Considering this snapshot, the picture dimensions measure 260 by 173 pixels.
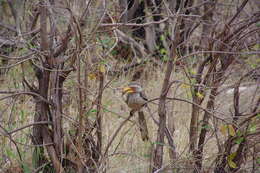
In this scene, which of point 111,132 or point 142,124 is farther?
point 111,132

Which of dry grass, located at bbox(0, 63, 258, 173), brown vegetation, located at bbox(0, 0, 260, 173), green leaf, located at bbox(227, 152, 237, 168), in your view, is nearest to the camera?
brown vegetation, located at bbox(0, 0, 260, 173)

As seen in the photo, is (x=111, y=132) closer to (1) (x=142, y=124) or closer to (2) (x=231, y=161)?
(1) (x=142, y=124)

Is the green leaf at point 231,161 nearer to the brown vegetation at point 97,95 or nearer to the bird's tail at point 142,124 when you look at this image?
the brown vegetation at point 97,95

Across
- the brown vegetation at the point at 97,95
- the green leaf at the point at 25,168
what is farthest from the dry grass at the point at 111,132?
the green leaf at the point at 25,168

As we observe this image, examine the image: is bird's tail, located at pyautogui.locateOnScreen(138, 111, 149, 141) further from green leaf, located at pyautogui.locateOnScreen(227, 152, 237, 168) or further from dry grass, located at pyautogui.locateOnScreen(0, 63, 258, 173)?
green leaf, located at pyautogui.locateOnScreen(227, 152, 237, 168)

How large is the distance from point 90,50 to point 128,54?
523 centimetres

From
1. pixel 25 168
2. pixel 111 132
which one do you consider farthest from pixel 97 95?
pixel 111 132

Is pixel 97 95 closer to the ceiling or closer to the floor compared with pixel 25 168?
closer to the ceiling

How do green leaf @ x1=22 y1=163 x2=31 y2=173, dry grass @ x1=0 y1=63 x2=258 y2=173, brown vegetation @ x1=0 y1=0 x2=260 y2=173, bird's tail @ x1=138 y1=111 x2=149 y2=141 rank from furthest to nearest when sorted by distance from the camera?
bird's tail @ x1=138 y1=111 x2=149 y2=141, green leaf @ x1=22 y1=163 x2=31 y2=173, dry grass @ x1=0 y1=63 x2=258 y2=173, brown vegetation @ x1=0 y1=0 x2=260 y2=173

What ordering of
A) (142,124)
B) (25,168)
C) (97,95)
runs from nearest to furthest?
(97,95)
(25,168)
(142,124)

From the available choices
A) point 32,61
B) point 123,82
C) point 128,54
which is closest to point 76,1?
point 32,61

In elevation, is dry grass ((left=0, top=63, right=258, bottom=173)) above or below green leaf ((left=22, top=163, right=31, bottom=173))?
above

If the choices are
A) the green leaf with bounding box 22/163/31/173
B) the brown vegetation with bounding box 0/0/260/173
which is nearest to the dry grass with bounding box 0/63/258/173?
the brown vegetation with bounding box 0/0/260/173

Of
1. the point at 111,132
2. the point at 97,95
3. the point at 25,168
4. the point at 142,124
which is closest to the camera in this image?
the point at 97,95
